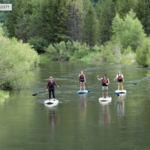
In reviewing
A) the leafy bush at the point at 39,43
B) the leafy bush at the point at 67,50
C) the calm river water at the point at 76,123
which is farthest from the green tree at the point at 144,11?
the calm river water at the point at 76,123

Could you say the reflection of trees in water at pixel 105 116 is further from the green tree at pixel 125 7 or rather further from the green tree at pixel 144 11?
the green tree at pixel 125 7

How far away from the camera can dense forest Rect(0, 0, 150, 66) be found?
100812 millimetres

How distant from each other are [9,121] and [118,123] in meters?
6.34

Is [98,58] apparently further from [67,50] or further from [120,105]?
[120,105]

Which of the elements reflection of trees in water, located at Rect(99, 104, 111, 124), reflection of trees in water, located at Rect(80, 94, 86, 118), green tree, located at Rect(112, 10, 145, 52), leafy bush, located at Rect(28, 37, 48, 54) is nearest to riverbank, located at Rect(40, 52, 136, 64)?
leafy bush, located at Rect(28, 37, 48, 54)

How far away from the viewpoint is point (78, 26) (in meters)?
115

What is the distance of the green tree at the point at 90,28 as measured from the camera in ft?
368

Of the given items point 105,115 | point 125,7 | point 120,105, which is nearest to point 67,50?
point 125,7

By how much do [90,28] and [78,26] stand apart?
4.35 meters

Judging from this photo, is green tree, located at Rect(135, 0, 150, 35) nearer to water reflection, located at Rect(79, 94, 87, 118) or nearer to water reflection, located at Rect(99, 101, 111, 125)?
water reflection, located at Rect(79, 94, 87, 118)

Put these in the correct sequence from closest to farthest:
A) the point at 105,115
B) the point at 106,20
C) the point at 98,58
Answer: the point at 105,115 < the point at 98,58 < the point at 106,20

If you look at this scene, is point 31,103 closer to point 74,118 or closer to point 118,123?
point 74,118

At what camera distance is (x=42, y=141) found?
1528cm

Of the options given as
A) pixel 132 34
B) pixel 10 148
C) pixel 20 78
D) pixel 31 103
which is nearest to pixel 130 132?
pixel 10 148
